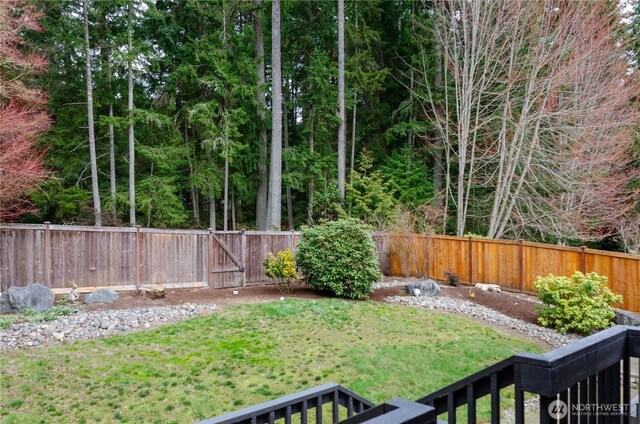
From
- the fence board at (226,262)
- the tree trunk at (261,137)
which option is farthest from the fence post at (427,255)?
the tree trunk at (261,137)

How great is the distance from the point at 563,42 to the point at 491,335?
10478 millimetres

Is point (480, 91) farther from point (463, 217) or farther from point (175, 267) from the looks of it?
point (175, 267)

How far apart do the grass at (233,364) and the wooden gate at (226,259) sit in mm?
2729

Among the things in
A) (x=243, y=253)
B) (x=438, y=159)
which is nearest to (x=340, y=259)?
(x=243, y=253)

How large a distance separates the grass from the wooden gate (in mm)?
2729

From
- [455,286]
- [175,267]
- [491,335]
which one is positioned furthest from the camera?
[455,286]

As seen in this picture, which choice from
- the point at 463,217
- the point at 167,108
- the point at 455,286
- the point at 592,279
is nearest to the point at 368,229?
the point at 455,286

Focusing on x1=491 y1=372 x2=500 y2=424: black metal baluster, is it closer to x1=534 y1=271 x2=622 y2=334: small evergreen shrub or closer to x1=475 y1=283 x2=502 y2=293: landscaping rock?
x1=534 y1=271 x2=622 y2=334: small evergreen shrub

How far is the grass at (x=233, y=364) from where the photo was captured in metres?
4.13

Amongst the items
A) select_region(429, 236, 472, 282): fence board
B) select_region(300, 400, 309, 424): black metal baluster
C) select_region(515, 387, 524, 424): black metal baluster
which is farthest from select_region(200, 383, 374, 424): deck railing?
select_region(429, 236, 472, 282): fence board

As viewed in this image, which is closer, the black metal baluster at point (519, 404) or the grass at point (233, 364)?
the black metal baluster at point (519, 404)

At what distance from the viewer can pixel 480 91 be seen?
13.7 m

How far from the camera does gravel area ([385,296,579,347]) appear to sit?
712 cm

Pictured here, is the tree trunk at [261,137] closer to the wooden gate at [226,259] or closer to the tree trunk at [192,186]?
the tree trunk at [192,186]
